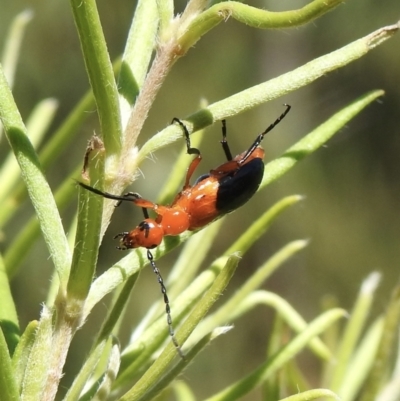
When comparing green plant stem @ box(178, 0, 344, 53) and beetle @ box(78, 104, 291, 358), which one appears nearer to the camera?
green plant stem @ box(178, 0, 344, 53)

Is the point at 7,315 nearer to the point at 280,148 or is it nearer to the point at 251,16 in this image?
the point at 251,16

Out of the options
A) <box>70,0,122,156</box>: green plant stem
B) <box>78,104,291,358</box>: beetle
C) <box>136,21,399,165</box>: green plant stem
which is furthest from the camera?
<box>78,104,291,358</box>: beetle

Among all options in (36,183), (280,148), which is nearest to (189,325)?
(36,183)

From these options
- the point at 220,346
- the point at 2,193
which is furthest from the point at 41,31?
the point at 2,193

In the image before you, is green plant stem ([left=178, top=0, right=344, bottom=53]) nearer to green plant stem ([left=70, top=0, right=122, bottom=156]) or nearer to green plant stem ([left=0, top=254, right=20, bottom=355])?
green plant stem ([left=70, top=0, right=122, bottom=156])

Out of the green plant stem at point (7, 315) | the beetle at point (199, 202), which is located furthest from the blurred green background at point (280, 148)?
the green plant stem at point (7, 315)

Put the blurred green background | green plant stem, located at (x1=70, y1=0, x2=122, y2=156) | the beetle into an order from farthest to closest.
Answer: the blurred green background, the beetle, green plant stem, located at (x1=70, y1=0, x2=122, y2=156)

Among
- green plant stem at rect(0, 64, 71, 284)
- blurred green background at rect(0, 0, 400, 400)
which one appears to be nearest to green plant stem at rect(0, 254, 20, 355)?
green plant stem at rect(0, 64, 71, 284)

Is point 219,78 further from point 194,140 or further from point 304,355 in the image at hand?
point 194,140
